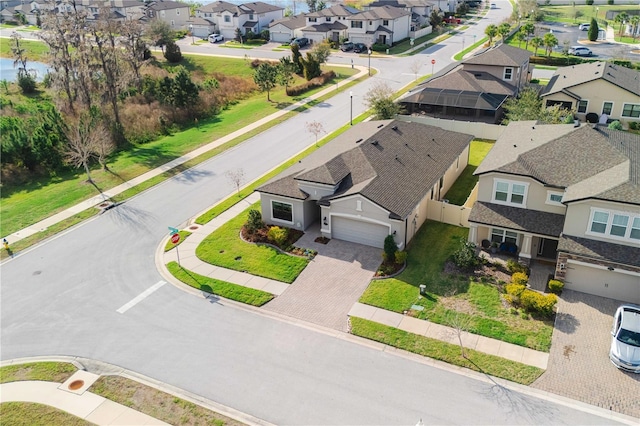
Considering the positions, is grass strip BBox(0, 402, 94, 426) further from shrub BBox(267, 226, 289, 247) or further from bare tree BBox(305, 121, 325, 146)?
bare tree BBox(305, 121, 325, 146)

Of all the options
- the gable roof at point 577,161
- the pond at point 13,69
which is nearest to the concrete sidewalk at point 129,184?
the gable roof at point 577,161

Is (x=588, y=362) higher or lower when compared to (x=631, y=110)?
lower

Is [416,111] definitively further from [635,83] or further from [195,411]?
[195,411]

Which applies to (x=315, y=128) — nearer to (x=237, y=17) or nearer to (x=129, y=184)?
(x=129, y=184)

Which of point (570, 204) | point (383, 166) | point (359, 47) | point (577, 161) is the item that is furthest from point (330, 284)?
point (359, 47)

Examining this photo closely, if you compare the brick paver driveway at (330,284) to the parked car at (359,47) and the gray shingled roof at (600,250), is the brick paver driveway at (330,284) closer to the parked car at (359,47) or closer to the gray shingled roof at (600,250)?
the gray shingled roof at (600,250)

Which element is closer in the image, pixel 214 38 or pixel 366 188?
pixel 366 188
